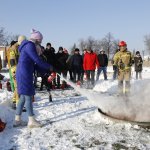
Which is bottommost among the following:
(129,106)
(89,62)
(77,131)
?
(77,131)

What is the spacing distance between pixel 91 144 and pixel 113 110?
2.02 metres

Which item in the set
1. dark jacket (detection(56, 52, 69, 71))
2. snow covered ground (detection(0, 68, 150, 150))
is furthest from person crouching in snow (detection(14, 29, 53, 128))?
dark jacket (detection(56, 52, 69, 71))

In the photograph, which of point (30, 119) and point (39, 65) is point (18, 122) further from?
point (39, 65)

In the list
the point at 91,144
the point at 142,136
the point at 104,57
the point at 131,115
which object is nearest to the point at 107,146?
the point at 91,144

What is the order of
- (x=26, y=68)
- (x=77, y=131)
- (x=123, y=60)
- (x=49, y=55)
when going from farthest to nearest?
(x=49, y=55)
(x=123, y=60)
(x=26, y=68)
(x=77, y=131)

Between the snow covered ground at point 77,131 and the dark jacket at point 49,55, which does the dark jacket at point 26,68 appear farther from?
the dark jacket at point 49,55

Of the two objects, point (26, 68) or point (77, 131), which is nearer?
point (77, 131)

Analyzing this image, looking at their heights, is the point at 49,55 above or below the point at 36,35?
below

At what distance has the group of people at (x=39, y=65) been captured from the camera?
672cm

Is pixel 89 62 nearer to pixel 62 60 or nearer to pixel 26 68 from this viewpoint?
pixel 62 60

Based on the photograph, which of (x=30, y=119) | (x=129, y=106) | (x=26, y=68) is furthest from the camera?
(x=129, y=106)

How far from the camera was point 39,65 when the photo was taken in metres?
6.60

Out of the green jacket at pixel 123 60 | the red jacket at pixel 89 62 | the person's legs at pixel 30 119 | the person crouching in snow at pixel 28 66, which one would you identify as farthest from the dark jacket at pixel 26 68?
the red jacket at pixel 89 62

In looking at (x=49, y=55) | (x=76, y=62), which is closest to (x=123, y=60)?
(x=49, y=55)
